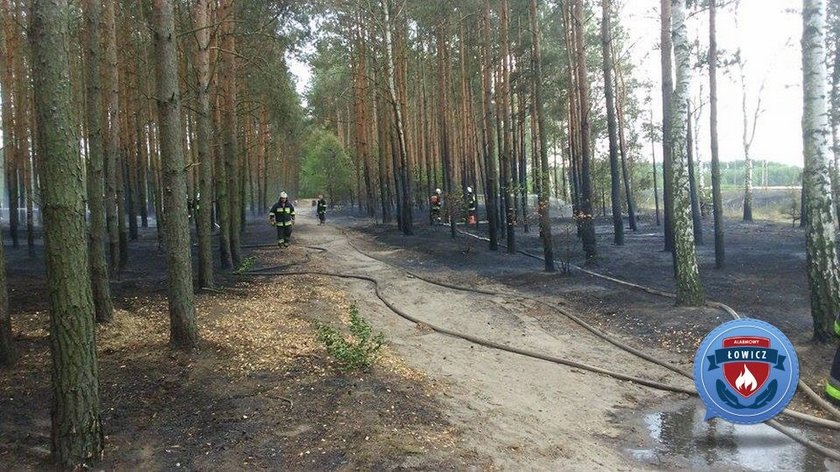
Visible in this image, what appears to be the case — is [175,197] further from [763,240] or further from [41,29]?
[763,240]

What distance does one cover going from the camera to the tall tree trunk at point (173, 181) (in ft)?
22.7

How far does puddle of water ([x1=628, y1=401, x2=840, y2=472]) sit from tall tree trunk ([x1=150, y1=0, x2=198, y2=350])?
16.9ft

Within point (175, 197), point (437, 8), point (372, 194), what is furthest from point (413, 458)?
point (372, 194)

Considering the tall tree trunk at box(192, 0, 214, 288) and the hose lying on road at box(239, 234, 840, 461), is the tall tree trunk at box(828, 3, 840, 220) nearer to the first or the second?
the hose lying on road at box(239, 234, 840, 461)

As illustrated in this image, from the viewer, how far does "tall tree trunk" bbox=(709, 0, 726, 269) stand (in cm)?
1479

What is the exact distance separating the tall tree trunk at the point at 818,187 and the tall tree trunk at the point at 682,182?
2100 millimetres

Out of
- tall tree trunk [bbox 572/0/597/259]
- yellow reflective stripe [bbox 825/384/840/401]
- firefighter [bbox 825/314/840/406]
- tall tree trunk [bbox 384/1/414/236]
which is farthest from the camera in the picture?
tall tree trunk [bbox 384/1/414/236]

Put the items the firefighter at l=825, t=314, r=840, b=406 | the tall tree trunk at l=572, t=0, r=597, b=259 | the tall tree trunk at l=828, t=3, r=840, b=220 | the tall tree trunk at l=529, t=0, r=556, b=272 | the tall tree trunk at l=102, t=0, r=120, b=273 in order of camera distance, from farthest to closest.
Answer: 1. the tall tree trunk at l=828, t=3, r=840, b=220
2. the tall tree trunk at l=572, t=0, r=597, b=259
3. the tall tree trunk at l=529, t=0, r=556, b=272
4. the tall tree trunk at l=102, t=0, r=120, b=273
5. the firefighter at l=825, t=314, r=840, b=406

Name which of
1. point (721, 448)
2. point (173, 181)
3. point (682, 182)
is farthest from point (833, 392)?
point (173, 181)

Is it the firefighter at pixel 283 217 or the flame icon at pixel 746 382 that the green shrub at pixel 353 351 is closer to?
the flame icon at pixel 746 382

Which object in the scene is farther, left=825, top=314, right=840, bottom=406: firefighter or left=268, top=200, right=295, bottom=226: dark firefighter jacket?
left=268, top=200, right=295, bottom=226: dark firefighter jacket

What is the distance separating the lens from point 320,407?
5309mm

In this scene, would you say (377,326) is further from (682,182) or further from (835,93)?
(835,93)

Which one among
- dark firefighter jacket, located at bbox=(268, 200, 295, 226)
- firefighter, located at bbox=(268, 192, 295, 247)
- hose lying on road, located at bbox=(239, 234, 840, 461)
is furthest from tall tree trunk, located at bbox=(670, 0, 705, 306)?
dark firefighter jacket, located at bbox=(268, 200, 295, 226)
